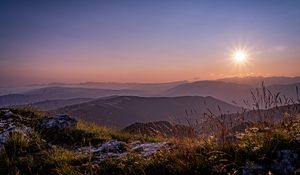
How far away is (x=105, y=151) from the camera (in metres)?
10.5

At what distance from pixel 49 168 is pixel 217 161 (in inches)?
166

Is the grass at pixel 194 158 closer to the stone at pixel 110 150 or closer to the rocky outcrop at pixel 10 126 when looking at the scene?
the stone at pixel 110 150

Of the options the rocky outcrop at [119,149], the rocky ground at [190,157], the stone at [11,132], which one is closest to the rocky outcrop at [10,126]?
the stone at [11,132]

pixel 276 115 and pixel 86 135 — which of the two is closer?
pixel 276 115

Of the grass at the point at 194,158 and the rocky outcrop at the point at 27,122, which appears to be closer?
the grass at the point at 194,158

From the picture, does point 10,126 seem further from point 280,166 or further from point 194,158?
point 280,166

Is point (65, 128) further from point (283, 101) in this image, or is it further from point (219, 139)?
point (283, 101)

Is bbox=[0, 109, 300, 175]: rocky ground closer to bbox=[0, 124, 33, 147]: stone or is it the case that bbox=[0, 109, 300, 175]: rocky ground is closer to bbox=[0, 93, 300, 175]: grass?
bbox=[0, 93, 300, 175]: grass

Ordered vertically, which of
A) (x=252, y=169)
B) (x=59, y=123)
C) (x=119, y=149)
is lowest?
(x=119, y=149)

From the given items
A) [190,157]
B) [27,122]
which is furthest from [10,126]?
[190,157]

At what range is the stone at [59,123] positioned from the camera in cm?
1423

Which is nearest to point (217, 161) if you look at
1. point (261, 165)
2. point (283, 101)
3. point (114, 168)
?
point (261, 165)

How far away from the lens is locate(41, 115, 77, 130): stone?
14.2 metres

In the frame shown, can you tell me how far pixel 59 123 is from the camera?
14.4 metres
